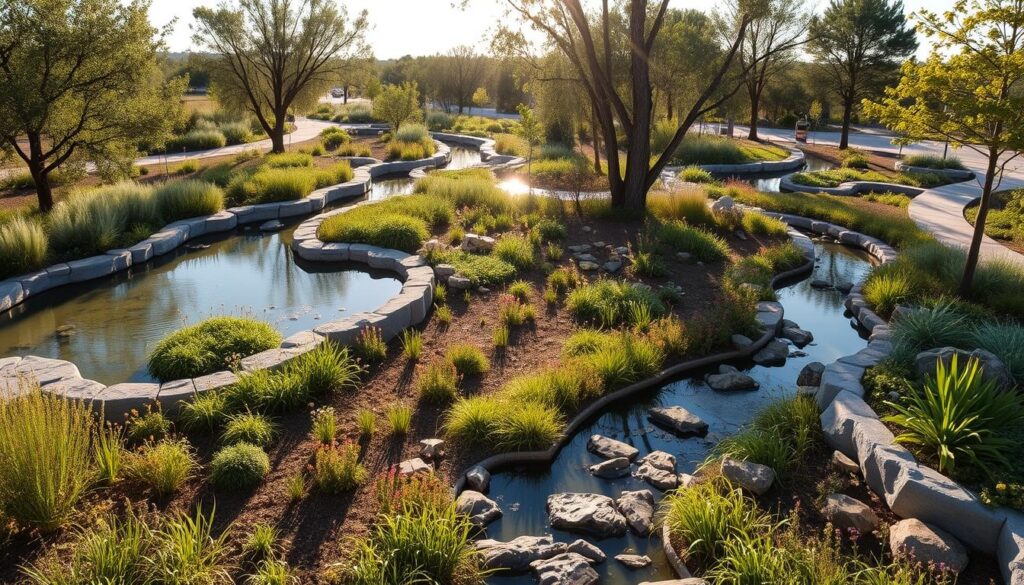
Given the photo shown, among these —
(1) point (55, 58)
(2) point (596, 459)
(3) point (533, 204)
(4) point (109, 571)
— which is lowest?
(2) point (596, 459)

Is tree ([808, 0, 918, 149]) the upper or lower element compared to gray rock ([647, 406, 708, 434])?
upper

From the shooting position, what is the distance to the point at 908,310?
689cm

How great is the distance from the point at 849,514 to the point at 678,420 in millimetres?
1688

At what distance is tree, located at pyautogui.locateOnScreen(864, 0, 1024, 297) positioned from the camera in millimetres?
6176

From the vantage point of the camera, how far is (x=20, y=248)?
835 cm

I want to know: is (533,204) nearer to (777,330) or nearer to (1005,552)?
(777,330)

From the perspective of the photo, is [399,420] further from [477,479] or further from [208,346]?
[208,346]

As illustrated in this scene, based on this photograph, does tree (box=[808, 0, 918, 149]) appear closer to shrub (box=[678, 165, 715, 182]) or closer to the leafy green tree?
shrub (box=[678, 165, 715, 182])

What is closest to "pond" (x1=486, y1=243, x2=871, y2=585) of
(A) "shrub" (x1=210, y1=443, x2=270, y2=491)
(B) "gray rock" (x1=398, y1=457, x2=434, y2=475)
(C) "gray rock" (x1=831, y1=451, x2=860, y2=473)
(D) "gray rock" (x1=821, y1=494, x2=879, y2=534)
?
(B) "gray rock" (x1=398, y1=457, x2=434, y2=475)

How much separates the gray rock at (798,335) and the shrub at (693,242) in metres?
2.20

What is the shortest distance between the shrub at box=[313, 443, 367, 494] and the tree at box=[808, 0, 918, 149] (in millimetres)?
25203

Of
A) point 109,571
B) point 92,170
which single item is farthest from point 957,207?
point 92,170

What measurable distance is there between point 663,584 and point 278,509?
2401mm

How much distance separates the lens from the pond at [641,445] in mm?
4102
